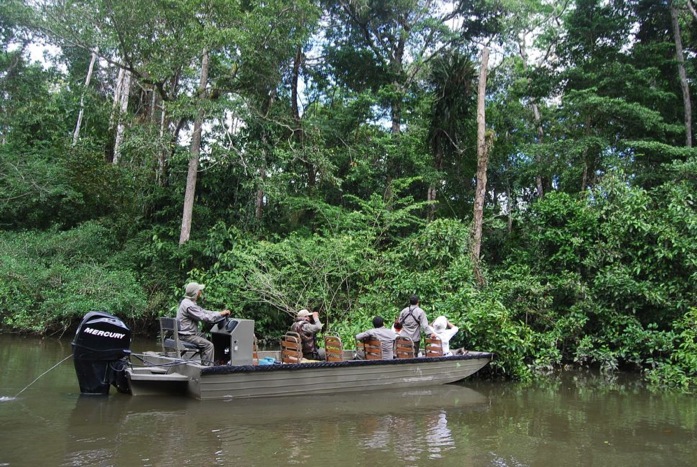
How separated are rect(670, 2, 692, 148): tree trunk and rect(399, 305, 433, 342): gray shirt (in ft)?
36.5

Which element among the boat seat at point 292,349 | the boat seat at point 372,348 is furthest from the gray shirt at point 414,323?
the boat seat at point 292,349

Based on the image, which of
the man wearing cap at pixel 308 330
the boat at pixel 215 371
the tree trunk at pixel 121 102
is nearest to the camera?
the boat at pixel 215 371

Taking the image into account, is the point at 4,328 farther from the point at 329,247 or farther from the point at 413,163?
the point at 413,163

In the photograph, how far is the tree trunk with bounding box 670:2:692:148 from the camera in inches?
683

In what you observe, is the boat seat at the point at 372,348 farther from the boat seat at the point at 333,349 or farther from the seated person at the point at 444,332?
the seated person at the point at 444,332

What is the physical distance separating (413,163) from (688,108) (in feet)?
29.0

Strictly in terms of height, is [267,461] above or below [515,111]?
below

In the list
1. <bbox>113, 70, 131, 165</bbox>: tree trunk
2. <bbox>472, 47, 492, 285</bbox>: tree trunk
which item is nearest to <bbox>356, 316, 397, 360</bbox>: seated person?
<bbox>472, 47, 492, 285</bbox>: tree trunk

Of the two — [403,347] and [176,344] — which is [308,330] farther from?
[176,344]

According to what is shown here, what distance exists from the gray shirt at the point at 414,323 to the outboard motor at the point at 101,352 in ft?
16.1

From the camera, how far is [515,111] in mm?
23625

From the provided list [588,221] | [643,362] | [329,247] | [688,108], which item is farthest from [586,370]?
[688,108]

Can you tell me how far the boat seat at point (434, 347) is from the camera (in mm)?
10761

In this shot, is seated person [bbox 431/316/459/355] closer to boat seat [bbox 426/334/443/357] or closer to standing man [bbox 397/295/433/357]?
boat seat [bbox 426/334/443/357]
